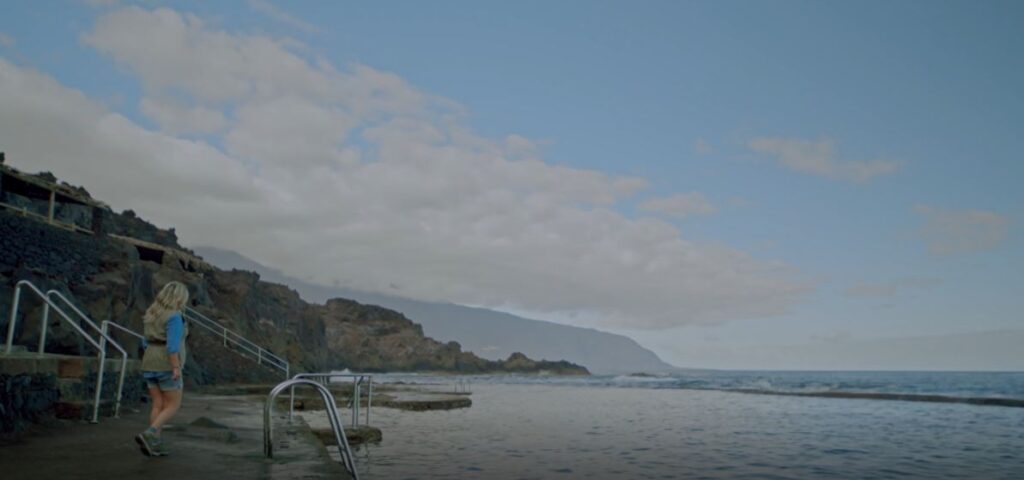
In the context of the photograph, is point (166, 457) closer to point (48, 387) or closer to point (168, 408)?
point (168, 408)

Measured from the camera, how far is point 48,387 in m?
8.10

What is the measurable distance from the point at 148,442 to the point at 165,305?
135 cm

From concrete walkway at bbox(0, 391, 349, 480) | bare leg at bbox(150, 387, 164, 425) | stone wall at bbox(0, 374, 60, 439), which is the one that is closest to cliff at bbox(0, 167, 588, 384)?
stone wall at bbox(0, 374, 60, 439)

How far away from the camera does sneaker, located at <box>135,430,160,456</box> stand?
20.9ft

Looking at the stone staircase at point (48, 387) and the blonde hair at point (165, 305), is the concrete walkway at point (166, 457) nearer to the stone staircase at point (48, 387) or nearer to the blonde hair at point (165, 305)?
the stone staircase at point (48, 387)

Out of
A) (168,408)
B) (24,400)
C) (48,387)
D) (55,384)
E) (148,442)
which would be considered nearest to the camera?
(148,442)

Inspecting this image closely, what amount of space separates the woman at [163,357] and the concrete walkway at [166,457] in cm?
37

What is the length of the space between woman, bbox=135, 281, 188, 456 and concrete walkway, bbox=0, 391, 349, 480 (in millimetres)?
368

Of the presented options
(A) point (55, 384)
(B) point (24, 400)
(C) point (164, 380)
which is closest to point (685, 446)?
(C) point (164, 380)

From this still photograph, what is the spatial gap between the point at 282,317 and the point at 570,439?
38991mm

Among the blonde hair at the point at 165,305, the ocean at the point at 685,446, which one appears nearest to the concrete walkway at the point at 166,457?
the blonde hair at the point at 165,305

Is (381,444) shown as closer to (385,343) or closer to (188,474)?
Result: (188,474)

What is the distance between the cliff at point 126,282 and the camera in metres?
17.5

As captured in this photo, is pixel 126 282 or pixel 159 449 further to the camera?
pixel 126 282
